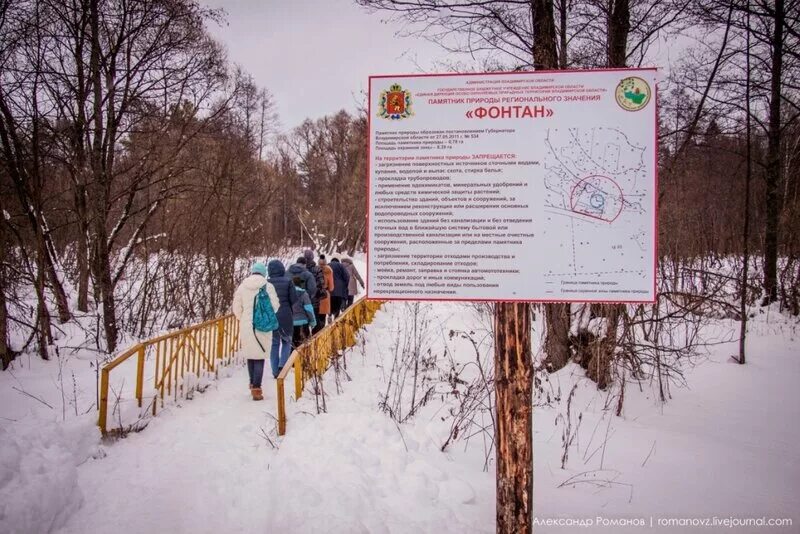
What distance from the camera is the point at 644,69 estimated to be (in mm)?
2160

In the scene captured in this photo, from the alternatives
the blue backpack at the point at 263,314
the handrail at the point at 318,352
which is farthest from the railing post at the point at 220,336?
the blue backpack at the point at 263,314

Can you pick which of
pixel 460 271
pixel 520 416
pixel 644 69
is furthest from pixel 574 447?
pixel 644 69

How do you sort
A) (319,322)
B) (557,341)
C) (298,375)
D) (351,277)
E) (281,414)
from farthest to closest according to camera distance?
(351,277), (319,322), (557,341), (298,375), (281,414)

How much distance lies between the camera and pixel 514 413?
2.47 meters

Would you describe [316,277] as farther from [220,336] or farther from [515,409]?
[515,409]

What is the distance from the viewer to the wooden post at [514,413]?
245 cm

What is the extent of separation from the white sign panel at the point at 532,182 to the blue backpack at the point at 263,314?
3.71 m

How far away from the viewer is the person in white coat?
5344 millimetres

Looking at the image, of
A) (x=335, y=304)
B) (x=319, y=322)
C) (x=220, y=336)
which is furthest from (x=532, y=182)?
(x=335, y=304)

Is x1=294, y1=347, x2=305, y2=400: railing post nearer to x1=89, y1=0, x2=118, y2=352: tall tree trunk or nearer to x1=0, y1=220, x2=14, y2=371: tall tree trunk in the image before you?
x1=89, y1=0, x2=118, y2=352: tall tree trunk

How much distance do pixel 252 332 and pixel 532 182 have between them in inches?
173

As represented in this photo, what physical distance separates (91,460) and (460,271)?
3899 millimetres

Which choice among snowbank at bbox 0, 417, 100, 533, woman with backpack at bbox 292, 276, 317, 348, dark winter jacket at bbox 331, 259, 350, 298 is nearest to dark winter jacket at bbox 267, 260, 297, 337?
woman with backpack at bbox 292, 276, 317, 348

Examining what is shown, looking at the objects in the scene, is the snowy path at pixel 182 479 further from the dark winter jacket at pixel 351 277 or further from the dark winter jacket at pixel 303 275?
the dark winter jacket at pixel 351 277
